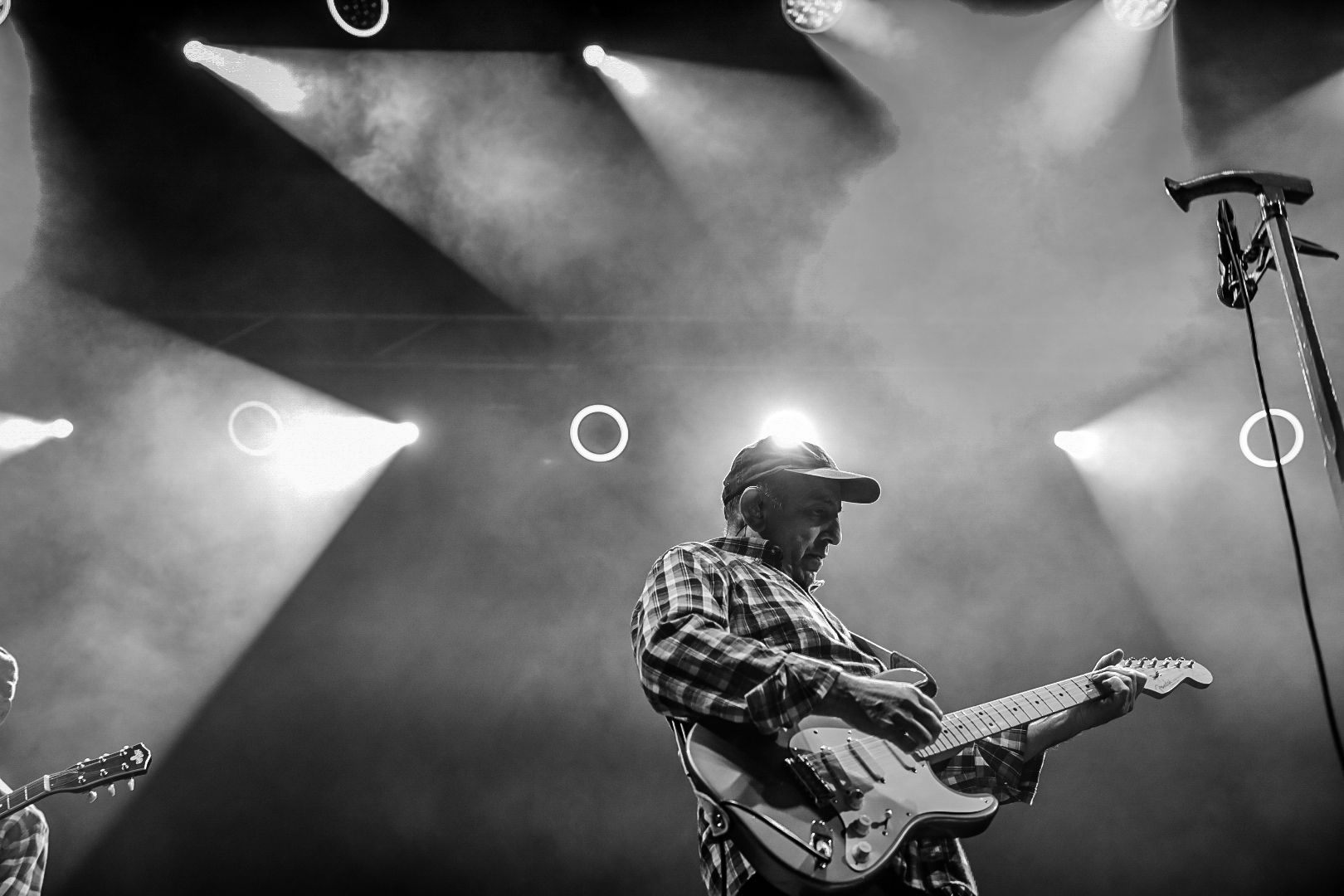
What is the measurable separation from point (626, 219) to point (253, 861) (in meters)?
4.49

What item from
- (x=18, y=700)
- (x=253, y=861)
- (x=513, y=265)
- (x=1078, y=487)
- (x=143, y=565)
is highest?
(x=513, y=265)

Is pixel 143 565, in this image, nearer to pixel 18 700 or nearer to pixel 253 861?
pixel 18 700

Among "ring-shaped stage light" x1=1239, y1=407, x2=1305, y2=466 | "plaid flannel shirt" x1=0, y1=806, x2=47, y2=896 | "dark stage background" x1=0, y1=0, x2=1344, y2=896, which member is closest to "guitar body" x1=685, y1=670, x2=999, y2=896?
"dark stage background" x1=0, y1=0, x2=1344, y2=896

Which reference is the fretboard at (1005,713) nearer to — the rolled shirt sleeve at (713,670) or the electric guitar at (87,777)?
the rolled shirt sleeve at (713,670)

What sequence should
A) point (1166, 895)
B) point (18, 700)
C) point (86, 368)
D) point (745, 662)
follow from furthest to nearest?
1. point (86, 368)
2. point (18, 700)
3. point (1166, 895)
4. point (745, 662)

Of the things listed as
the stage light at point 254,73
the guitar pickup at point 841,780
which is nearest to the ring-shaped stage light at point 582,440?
the stage light at point 254,73

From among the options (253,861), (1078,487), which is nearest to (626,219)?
(1078,487)

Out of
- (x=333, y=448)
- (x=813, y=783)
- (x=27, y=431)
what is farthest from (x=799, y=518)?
(x=27, y=431)

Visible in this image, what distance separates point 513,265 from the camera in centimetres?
566

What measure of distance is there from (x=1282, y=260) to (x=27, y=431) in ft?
22.2

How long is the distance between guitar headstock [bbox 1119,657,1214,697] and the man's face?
125cm

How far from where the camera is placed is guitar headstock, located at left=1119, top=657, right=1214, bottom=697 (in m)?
3.05

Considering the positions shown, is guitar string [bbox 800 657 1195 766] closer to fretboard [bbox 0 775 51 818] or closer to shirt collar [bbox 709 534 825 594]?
shirt collar [bbox 709 534 825 594]

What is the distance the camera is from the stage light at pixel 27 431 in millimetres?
5672
